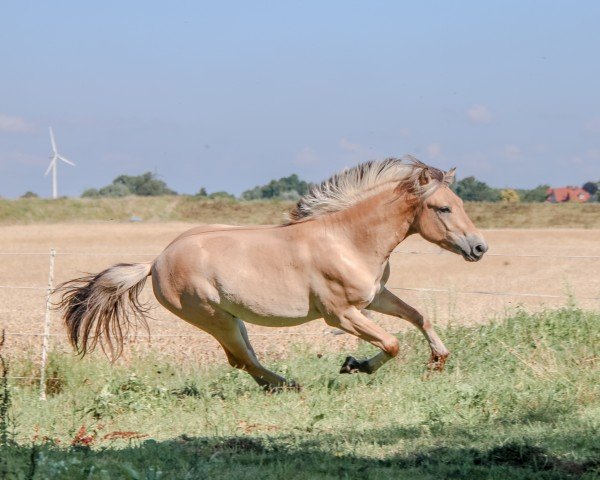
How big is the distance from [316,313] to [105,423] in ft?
6.88

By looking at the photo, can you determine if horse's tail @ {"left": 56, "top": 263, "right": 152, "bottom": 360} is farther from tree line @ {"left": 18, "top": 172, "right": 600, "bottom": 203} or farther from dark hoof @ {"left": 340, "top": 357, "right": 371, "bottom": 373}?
tree line @ {"left": 18, "top": 172, "right": 600, "bottom": 203}

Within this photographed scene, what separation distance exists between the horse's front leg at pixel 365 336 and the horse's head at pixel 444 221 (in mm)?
908

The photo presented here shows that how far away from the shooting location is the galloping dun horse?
8.32 metres

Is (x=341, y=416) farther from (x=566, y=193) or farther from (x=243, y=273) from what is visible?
(x=566, y=193)

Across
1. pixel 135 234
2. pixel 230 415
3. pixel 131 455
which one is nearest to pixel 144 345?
pixel 230 415

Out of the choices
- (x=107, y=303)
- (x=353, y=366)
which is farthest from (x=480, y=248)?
(x=107, y=303)

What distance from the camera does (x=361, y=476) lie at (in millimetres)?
5227

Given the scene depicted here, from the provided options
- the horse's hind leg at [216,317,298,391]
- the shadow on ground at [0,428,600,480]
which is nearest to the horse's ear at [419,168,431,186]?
the horse's hind leg at [216,317,298,391]

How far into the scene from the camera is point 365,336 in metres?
8.31

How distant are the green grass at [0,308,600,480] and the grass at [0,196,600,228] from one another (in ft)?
70.8

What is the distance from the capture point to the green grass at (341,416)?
5336 millimetres

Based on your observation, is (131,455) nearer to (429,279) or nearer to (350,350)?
(350,350)

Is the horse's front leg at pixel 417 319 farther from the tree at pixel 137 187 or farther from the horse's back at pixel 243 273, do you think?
the tree at pixel 137 187

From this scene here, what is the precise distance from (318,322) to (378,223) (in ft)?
21.9
